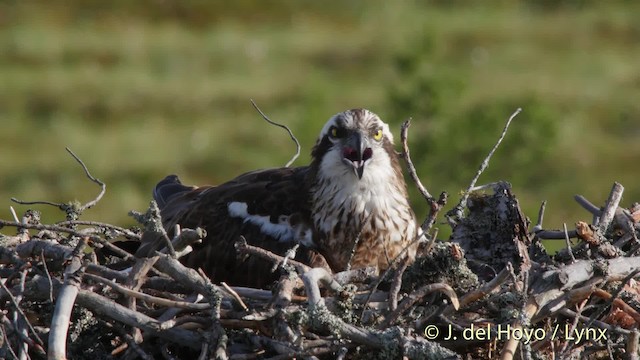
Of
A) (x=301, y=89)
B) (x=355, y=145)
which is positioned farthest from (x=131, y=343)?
(x=301, y=89)

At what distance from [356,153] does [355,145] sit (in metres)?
0.05

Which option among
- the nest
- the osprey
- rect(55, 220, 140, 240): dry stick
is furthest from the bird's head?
rect(55, 220, 140, 240): dry stick

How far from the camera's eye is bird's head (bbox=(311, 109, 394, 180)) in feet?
21.2

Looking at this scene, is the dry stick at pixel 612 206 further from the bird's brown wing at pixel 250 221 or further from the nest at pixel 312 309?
the bird's brown wing at pixel 250 221

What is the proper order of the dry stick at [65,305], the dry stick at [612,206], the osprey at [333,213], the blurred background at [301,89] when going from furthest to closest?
the blurred background at [301,89]
the osprey at [333,213]
the dry stick at [612,206]
the dry stick at [65,305]

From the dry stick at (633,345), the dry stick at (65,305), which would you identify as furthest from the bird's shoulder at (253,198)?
the dry stick at (633,345)

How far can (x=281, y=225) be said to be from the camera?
6.54m

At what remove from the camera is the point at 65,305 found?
511 cm

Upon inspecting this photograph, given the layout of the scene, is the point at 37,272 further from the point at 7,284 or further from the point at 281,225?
the point at 281,225

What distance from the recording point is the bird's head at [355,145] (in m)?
6.46

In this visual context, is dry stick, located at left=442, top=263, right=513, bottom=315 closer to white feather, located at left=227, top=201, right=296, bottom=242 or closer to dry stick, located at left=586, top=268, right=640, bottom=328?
dry stick, located at left=586, top=268, right=640, bottom=328

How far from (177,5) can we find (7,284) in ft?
106

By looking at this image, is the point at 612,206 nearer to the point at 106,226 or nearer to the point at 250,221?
the point at 250,221

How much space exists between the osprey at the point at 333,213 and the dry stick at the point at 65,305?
108 centimetres
